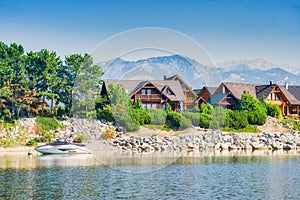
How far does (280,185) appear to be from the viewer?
24766 millimetres

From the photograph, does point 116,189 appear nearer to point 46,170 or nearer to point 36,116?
point 46,170

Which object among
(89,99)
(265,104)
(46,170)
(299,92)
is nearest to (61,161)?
(46,170)

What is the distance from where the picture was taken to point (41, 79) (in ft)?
163

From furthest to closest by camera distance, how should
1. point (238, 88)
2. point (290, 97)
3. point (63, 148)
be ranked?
point (290, 97) < point (238, 88) < point (63, 148)

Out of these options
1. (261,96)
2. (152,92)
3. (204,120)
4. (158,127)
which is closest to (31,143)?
(158,127)

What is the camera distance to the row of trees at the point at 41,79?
47531 mm

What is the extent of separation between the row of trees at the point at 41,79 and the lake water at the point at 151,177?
10.9m

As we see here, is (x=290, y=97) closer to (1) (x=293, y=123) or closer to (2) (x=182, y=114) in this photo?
(1) (x=293, y=123)

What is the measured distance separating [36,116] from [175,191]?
28.8 meters

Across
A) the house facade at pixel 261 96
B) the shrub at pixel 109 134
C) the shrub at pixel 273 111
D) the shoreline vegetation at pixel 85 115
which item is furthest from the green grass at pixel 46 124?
the shrub at pixel 273 111

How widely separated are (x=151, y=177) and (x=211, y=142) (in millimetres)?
20337

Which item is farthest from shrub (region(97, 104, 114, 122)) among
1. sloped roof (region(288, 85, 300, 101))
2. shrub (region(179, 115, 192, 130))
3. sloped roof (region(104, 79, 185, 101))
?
sloped roof (region(288, 85, 300, 101))

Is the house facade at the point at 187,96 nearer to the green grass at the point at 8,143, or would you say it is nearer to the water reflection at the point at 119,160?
the water reflection at the point at 119,160

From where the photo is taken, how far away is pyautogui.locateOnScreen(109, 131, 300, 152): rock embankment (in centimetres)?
4456
